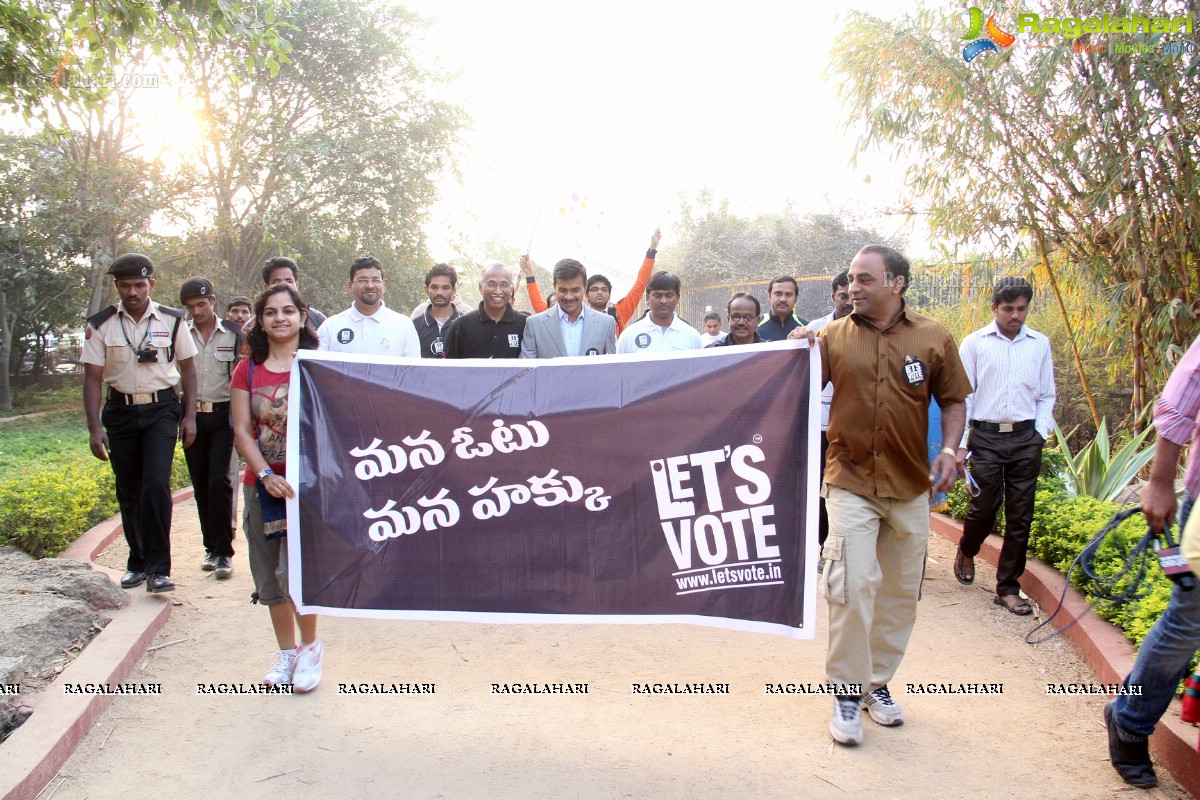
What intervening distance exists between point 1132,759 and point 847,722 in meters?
0.96

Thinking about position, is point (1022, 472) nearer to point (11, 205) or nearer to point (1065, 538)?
point (1065, 538)

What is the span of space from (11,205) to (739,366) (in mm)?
17128

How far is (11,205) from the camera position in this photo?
1627 cm

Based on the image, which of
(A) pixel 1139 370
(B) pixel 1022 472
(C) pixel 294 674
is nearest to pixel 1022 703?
(B) pixel 1022 472

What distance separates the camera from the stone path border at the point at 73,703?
10.3 feet

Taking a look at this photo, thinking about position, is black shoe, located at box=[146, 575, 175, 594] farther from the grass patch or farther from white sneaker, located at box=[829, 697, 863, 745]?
the grass patch

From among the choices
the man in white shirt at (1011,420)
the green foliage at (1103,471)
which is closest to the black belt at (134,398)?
the man in white shirt at (1011,420)

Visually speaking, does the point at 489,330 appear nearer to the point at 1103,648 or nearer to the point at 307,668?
the point at 307,668

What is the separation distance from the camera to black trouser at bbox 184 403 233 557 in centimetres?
586

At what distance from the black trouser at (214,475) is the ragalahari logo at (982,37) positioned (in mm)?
6549

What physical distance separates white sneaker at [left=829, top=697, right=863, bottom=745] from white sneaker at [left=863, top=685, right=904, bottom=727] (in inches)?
6.6

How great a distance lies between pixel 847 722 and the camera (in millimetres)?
3453

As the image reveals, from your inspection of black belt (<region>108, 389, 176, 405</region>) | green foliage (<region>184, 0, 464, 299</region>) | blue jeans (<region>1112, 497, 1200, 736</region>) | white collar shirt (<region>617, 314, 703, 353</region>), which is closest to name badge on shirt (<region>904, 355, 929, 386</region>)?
blue jeans (<region>1112, 497, 1200, 736</region>)

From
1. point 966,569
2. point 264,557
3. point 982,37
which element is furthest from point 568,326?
point 982,37
